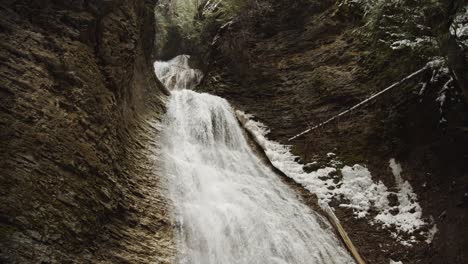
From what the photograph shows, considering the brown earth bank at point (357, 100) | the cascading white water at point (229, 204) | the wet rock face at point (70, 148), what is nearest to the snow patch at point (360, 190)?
the brown earth bank at point (357, 100)

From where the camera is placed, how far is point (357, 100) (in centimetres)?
1014

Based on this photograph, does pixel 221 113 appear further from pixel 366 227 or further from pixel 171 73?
pixel 171 73

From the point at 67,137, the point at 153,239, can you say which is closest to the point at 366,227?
the point at 153,239

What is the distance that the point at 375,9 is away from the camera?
7070 millimetres

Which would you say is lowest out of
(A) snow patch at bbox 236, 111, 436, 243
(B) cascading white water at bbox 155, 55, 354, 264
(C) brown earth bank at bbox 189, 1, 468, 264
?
(B) cascading white water at bbox 155, 55, 354, 264

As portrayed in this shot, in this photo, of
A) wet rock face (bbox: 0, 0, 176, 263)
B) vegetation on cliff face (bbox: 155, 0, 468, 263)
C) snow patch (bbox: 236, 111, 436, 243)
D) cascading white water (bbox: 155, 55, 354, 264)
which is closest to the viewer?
wet rock face (bbox: 0, 0, 176, 263)

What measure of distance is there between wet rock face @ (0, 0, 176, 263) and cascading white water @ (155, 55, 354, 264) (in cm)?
50

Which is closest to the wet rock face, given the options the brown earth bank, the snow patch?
the snow patch

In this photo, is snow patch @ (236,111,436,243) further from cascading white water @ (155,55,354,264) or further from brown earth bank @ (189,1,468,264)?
cascading white water @ (155,55,354,264)

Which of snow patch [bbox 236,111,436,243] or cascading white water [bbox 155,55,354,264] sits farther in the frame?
snow patch [bbox 236,111,436,243]

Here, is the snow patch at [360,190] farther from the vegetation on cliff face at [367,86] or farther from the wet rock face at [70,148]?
the wet rock face at [70,148]

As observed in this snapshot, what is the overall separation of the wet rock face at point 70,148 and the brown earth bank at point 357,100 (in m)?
4.62

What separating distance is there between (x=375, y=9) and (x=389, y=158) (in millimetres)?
3541

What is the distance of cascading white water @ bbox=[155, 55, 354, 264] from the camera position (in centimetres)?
593
